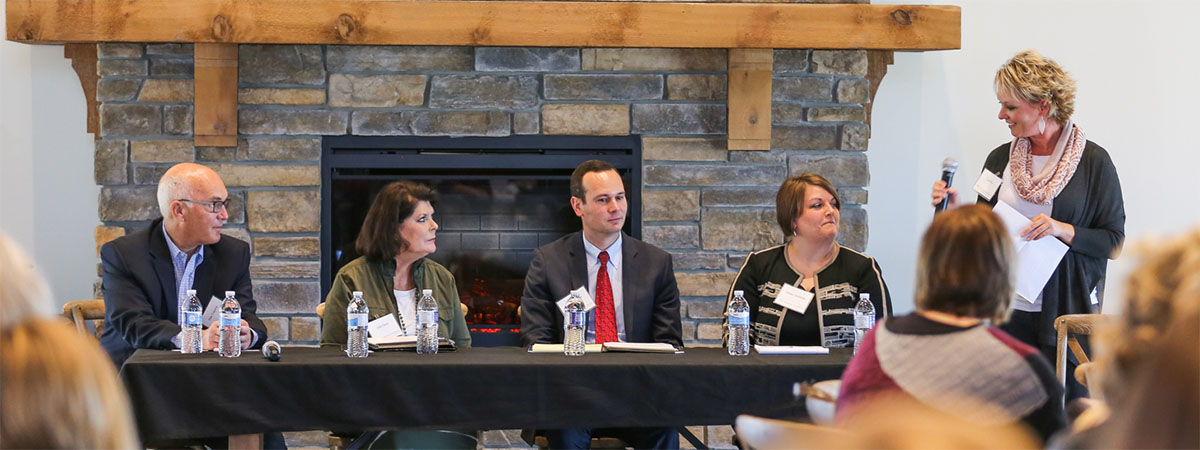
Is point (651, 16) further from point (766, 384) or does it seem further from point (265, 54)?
point (766, 384)

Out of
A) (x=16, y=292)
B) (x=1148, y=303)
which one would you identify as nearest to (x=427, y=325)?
(x=16, y=292)

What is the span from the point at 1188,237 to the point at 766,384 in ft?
5.47

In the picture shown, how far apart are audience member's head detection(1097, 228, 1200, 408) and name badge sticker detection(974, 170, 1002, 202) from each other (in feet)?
8.14

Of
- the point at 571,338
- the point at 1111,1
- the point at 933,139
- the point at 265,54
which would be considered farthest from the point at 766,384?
the point at 1111,1

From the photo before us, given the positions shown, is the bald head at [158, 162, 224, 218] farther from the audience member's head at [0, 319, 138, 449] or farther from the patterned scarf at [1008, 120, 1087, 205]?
the patterned scarf at [1008, 120, 1087, 205]

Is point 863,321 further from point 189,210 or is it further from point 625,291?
point 189,210

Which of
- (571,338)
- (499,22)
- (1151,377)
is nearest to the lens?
(1151,377)

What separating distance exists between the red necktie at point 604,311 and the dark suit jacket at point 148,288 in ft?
3.26

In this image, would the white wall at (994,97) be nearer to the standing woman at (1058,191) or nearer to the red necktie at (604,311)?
the standing woman at (1058,191)

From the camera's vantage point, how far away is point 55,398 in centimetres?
110

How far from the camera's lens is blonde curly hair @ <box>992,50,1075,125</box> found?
3492mm

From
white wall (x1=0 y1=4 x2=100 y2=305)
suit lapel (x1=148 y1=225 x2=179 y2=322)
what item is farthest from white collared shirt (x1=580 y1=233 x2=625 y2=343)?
white wall (x1=0 y1=4 x2=100 y2=305)

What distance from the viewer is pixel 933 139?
462 centimetres

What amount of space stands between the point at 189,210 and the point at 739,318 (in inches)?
64.3
